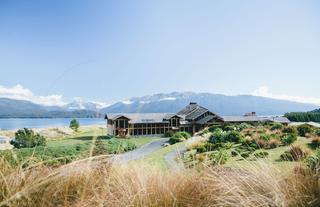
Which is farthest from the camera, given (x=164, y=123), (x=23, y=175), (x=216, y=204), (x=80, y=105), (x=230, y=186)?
(x=164, y=123)

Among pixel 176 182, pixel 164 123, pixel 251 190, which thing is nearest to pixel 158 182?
pixel 176 182

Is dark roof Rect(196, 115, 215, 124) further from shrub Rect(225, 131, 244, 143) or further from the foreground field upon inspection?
the foreground field

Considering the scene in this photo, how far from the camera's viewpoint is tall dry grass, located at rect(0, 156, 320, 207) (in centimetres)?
263

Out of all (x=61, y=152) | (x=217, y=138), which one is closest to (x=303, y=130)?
(x=217, y=138)

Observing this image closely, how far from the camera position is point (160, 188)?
283 centimetres

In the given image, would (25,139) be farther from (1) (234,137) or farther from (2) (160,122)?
(1) (234,137)

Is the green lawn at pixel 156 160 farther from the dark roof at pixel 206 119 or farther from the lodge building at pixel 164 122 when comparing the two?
the dark roof at pixel 206 119

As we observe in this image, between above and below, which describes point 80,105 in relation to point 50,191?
above

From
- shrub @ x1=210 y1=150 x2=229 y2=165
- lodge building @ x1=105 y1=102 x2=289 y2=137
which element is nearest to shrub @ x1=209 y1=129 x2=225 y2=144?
shrub @ x1=210 y1=150 x2=229 y2=165

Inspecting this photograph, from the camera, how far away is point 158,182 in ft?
9.68

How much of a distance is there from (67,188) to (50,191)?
14cm

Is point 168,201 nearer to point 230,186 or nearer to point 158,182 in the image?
point 158,182

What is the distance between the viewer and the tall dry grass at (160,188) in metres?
2.63

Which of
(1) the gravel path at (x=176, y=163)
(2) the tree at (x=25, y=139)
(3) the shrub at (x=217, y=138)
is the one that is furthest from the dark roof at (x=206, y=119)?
(1) the gravel path at (x=176, y=163)
